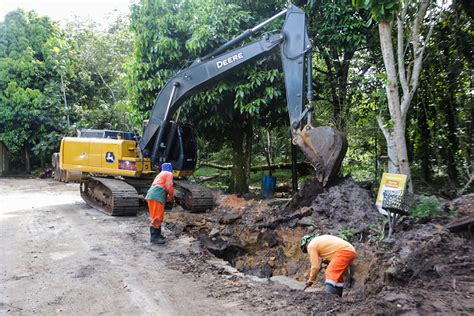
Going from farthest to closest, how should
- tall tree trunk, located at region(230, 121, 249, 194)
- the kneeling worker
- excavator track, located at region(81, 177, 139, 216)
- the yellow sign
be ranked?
tall tree trunk, located at region(230, 121, 249, 194) < excavator track, located at region(81, 177, 139, 216) < the yellow sign < the kneeling worker

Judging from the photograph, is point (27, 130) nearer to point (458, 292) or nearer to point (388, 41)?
point (388, 41)

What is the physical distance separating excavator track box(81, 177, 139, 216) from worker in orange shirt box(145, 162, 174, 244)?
203 centimetres

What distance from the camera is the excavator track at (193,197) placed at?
972 centimetres

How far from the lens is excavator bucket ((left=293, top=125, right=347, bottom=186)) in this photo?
6961 mm

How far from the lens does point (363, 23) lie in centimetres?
1027

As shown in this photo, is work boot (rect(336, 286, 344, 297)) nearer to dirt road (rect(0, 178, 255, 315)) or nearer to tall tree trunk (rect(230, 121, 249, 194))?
dirt road (rect(0, 178, 255, 315))

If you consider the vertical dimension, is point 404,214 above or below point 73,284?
above

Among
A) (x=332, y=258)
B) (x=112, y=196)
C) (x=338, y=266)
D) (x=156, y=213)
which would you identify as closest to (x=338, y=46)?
(x=156, y=213)

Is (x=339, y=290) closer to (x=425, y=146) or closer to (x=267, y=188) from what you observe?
(x=267, y=188)

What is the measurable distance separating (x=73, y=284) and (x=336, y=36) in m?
8.61

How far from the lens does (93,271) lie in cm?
556

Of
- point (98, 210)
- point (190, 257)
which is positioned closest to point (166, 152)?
point (98, 210)

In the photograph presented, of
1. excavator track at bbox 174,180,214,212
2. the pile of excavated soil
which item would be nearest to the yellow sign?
the pile of excavated soil

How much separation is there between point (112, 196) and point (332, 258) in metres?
5.77
